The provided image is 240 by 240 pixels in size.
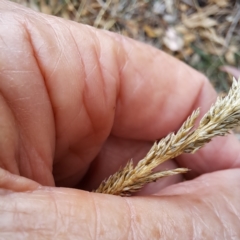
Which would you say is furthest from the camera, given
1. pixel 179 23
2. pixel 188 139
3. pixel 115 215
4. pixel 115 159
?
pixel 179 23

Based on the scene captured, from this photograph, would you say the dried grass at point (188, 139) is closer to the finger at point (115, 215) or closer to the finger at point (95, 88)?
the finger at point (115, 215)

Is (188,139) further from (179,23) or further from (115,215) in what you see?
(179,23)

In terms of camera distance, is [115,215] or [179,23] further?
[179,23]

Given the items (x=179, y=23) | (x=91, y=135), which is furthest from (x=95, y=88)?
(x=179, y=23)

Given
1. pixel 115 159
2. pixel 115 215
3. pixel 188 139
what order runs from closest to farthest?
pixel 115 215 → pixel 188 139 → pixel 115 159

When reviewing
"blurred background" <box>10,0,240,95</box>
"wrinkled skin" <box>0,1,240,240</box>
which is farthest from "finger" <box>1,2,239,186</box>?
"blurred background" <box>10,0,240,95</box>

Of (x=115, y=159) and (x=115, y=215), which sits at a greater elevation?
(x=115, y=215)

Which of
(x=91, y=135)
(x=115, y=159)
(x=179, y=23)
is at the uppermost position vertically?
(x=179, y=23)
